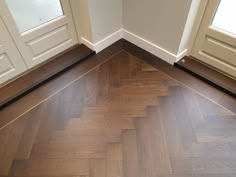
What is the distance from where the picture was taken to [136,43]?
2557 millimetres

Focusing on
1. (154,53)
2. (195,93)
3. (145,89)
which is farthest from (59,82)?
(195,93)

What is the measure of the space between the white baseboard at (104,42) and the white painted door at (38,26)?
203 mm

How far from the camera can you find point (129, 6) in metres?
2.30

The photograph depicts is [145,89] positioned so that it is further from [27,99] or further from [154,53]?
[27,99]

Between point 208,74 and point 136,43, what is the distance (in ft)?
3.11

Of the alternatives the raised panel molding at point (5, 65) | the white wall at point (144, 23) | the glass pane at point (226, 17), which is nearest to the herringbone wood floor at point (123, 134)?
the white wall at point (144, 23)

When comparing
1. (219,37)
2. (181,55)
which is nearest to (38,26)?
(181,55)

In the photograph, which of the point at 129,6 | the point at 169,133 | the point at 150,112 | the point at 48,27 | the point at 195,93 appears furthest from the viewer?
the point at 129,6

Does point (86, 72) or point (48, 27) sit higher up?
point (48, 27)

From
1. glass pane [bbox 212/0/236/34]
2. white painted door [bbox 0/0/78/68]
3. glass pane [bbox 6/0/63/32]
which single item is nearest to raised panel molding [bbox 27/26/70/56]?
white painted door [bbox 0/0/78/68]

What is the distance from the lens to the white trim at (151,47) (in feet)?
7.44

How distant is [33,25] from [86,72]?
2.39 ft

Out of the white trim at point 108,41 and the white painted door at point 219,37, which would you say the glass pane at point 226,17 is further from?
the white trim at point 108,41

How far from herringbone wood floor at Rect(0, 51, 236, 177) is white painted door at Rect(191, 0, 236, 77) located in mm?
459
